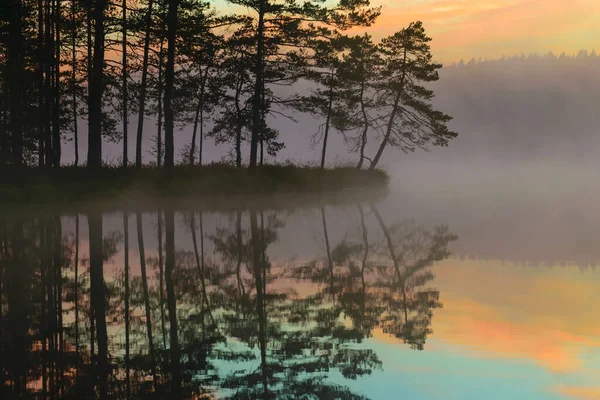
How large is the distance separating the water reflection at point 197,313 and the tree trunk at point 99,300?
0.03 metres

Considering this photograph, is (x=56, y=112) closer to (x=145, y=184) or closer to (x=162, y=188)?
(x=145, y=184)

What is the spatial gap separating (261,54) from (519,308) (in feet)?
97.5

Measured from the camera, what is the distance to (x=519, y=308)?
10.8m

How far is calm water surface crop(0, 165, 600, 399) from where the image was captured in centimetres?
705

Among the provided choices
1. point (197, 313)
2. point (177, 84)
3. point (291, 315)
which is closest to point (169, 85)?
point (177, 84)

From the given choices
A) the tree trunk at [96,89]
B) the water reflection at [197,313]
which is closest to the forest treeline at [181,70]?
the tree trunk at [96,89]

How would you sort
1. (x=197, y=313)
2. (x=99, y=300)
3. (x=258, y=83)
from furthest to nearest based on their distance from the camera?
(x=258, y=83)
(x=99, y=300)
(x=197, y=313)

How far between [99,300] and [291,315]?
3081mm

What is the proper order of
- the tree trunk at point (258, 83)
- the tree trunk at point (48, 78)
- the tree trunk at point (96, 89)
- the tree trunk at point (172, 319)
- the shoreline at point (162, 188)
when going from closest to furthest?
the tree trunk at point (172, 319)
the shoreline at point (162, 188)
the tree trunk at point (96, 89)
the tree trunk at point (48, 78)
the tree trunk at point (258, 83)

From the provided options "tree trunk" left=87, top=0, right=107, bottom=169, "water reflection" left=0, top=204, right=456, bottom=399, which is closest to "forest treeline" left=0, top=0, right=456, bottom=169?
"tree trunk" left=87, top=0, right=107, bottom=169

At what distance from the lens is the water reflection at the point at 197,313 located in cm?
712

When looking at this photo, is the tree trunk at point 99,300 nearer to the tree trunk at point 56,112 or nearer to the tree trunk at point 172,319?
the tree trunk at point 172,319

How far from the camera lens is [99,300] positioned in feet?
35.7

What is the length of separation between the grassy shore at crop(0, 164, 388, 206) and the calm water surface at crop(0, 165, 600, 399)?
22.6 ft
